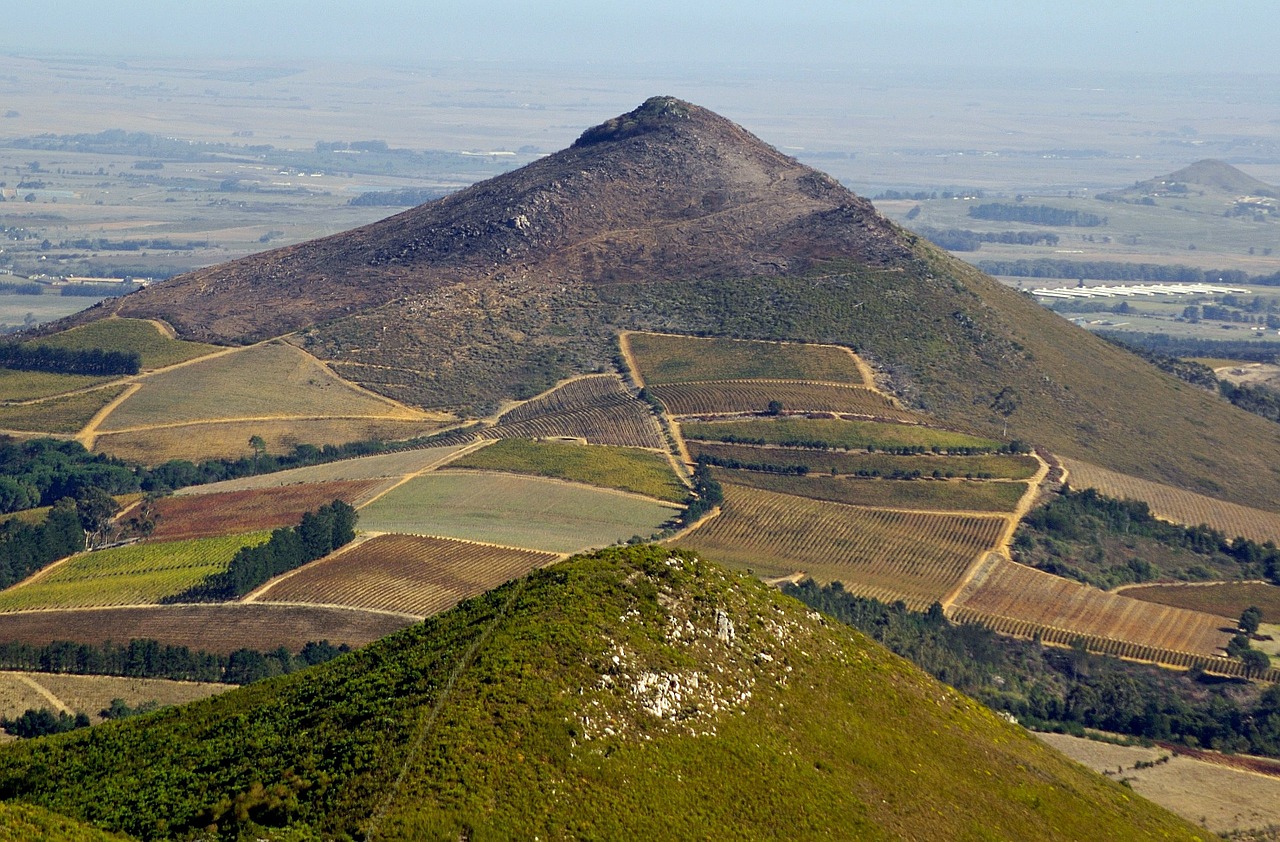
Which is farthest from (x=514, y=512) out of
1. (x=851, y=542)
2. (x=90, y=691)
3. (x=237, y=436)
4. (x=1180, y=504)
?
(x=1180, y=504)

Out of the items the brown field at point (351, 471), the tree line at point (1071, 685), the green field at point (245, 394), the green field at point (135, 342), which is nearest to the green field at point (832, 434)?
the brown field at point (351, 471)

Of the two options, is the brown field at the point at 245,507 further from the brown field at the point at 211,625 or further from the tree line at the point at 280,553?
the brown field at the point at 211,625

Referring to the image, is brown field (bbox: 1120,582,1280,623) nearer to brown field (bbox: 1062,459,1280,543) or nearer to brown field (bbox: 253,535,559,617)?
brown field (bbox: 1062,459,1280,543)

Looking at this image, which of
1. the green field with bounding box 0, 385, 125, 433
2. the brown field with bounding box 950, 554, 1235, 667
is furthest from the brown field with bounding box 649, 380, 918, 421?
the green field with bounding box 0, 385, 125, 433

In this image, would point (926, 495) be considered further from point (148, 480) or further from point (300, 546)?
point (148, 480)

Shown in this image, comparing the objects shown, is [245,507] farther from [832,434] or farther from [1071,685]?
[1071,685]

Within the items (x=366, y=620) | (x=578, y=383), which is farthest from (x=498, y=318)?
(x=366, y=620)
